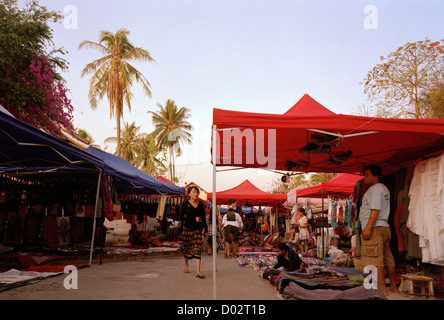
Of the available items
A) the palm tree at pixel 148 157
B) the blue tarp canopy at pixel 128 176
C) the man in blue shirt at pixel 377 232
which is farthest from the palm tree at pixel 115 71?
the man in blue shirt at pixel 377 232

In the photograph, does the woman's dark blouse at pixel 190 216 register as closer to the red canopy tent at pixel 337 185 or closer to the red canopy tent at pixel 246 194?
the red canopy tent at pixel 337 185

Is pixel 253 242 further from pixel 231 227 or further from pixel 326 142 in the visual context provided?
pixel 326 142

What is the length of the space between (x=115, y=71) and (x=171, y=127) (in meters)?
18.4

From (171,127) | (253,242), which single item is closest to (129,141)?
(171,127)

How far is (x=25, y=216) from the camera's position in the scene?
1073cm

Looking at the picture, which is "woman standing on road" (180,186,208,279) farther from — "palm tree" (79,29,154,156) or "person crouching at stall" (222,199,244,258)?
"palm tree" (79,29,154,156)

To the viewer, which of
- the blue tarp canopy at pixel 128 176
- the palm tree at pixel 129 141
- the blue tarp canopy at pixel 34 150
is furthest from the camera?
the palm tree at pixel 129 141

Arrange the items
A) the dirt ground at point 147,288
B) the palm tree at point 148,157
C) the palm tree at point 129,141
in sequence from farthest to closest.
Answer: the palm tree at point 129,141 → the palm tree at point 148,157 → the dirt ground at point 147,288

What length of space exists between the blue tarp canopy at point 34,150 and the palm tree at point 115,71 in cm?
1889

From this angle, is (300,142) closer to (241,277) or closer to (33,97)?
(241,277)

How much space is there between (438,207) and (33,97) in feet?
35.2

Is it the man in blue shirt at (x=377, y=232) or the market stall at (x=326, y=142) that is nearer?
the market stall at (x=326, y=142)

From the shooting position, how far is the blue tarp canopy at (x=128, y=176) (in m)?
10.5
